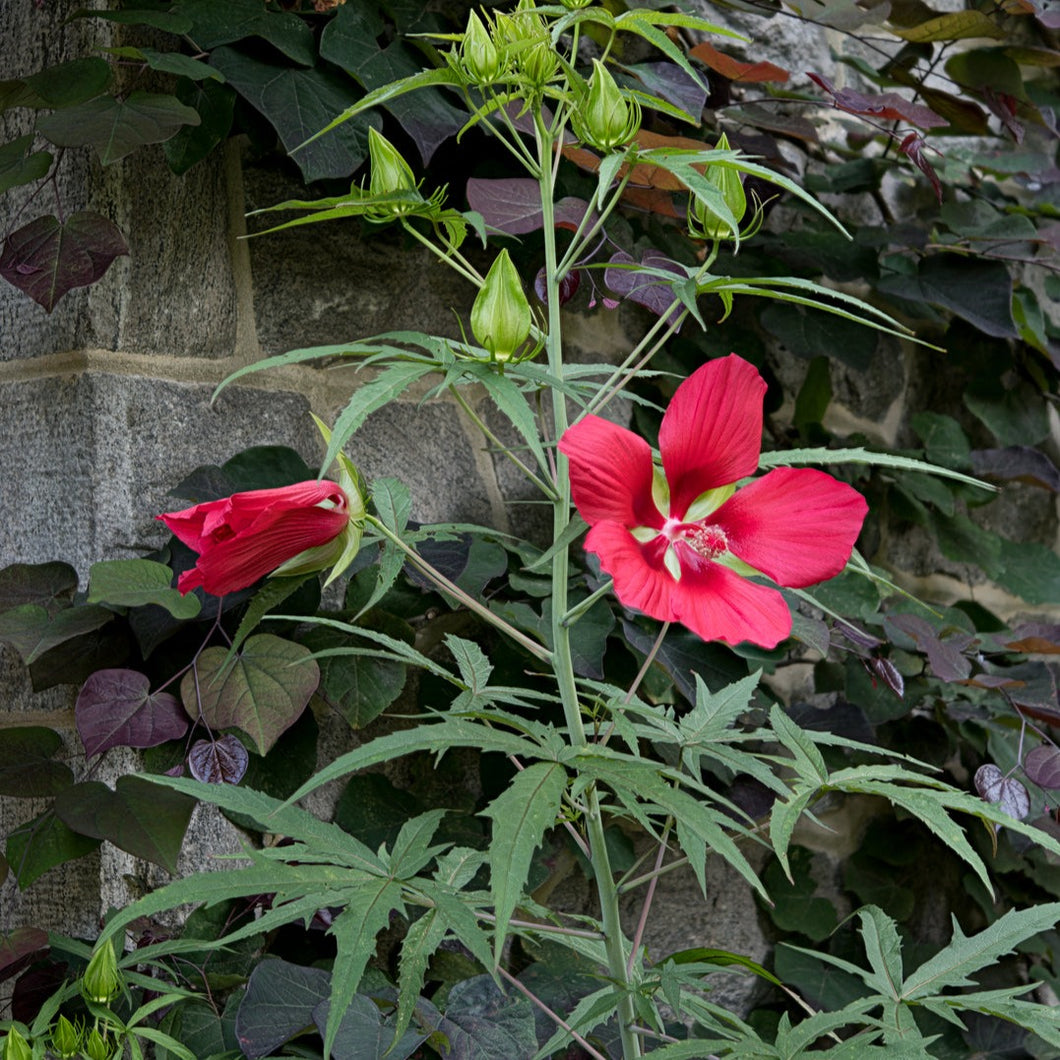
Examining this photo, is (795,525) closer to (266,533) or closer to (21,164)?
(266,533)

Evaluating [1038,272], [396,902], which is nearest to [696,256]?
[1038,272]

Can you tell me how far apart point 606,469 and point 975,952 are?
458mm

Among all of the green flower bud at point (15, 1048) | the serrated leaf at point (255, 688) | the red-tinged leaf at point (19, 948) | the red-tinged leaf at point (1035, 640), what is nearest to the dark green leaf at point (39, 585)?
the serrated leaf at point (255, 688)

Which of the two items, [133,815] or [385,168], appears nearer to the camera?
[385,168]

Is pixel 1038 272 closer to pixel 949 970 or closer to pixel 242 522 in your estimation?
pixel 949 970

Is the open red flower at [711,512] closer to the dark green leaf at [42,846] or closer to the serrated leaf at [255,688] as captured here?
the serrated leaf at [255,688]

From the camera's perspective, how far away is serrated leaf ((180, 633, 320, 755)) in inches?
37.1

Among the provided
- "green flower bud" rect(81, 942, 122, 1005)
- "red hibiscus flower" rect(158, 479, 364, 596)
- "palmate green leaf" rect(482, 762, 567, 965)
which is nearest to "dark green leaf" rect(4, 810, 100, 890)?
"green flower bud" rect(81, 942, 122, 1005)

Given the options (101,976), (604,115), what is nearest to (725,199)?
(604,115)

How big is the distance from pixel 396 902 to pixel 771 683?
0.97 meters

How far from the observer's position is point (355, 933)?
22.5 inches

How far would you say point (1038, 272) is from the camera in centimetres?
185

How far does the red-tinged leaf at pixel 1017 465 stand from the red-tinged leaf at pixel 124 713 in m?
1.19

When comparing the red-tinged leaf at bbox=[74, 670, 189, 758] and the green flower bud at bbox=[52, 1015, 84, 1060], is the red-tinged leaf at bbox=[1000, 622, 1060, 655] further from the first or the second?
the green flower bud at bbox=[52, 1015, 84, 1060]
